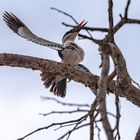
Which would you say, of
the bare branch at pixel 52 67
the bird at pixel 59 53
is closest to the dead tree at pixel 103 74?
the bare branch at pixel 52 67

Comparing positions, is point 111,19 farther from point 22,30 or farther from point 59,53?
point 22,30

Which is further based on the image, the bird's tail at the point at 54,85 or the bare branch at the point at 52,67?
the bird's tail at the point at 54,85

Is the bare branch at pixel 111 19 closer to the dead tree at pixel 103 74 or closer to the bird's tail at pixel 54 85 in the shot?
the dead tree at pixel 103 74

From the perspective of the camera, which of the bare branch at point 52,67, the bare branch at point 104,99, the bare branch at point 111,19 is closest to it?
the bare branch at point 104,99

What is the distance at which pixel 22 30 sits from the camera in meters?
6.80

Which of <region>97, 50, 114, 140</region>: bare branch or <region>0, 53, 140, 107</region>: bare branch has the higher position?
<region>0, 53, 140, 107</region>: bare branch

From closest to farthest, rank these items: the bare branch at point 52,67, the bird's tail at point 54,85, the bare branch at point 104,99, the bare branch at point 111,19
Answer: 1. the bare branch at point 104,99
2. the bare branch at point 111,19
3. the bare branch at point 52,67
4. the bird's tail at point 54,85

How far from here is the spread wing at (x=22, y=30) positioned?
6.14 metres

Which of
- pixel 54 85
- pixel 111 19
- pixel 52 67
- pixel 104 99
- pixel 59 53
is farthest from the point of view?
pixel 59 53

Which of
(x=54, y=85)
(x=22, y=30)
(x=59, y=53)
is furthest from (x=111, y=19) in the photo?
(x=22, y=30)

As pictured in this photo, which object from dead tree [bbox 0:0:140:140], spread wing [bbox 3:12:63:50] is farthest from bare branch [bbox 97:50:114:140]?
spread wing [bbox 3:12:63:50]

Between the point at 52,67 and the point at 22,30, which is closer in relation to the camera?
the point at 52,67

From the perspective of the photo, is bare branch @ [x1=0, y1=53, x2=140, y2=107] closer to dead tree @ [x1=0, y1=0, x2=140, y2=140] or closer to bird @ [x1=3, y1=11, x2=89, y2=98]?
dead tree @ [x1=0, y1=0, x2=140, y2=140]

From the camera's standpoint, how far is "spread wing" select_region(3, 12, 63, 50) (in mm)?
6139
